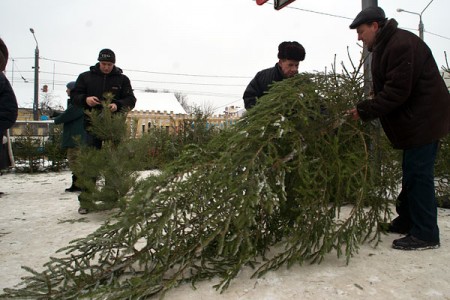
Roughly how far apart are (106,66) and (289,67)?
2.32m

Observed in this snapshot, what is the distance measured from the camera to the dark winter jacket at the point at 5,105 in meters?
3.31

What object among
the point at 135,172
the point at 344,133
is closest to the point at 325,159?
the point at 344,133

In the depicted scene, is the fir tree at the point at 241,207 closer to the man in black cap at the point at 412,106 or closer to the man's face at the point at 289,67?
the man in black cap at the point at 412,106

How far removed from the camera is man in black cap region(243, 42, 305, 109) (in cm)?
374

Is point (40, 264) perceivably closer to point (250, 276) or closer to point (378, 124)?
point (250, 276)

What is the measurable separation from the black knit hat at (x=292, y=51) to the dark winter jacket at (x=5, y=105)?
8.82 feet

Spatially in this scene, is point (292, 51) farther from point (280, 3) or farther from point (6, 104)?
point (6, 104)

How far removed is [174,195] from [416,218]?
1.85m

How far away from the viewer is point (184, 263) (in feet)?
7.23

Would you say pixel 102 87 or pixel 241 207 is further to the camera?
pixel 102 87

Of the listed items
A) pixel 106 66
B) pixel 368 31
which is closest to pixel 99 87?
pixel 106 66

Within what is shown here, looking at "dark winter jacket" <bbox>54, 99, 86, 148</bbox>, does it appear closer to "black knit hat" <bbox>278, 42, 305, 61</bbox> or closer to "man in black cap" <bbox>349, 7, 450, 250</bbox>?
"black knit hat" <bbox>278, 42, 305, 61</bbox>

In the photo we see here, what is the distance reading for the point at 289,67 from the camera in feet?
12.5

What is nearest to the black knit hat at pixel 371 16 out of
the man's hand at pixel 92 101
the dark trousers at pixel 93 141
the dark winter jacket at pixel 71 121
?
the man's hand at pixel 92 101
